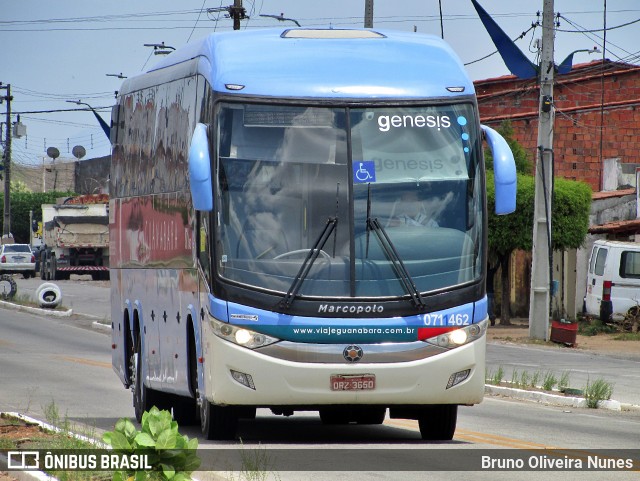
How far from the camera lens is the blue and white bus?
12.1 m

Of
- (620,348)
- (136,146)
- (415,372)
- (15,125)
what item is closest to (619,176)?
(620,348)

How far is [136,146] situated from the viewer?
16.6 m

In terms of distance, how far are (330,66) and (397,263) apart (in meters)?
2.00

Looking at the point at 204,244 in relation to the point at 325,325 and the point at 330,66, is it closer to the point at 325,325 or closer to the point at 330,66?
the point at 325,325

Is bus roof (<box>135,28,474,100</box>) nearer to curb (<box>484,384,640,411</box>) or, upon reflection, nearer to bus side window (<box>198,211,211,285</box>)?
bus side window (<box>198,211,211,285</box>)

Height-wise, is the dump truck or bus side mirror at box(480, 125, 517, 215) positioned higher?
bus side mirror at box(480, 125, 517, 215)

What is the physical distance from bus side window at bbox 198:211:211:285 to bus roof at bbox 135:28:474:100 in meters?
1.19

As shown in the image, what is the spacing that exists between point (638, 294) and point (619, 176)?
43.0 ft

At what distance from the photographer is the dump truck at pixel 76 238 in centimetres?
6594

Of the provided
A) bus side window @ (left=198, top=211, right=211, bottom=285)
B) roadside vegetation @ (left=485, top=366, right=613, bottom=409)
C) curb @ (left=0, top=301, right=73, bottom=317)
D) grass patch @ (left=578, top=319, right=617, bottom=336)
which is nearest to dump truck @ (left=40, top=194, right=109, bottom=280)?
curb @ (left=0, top=301, right=73, bottom=317)

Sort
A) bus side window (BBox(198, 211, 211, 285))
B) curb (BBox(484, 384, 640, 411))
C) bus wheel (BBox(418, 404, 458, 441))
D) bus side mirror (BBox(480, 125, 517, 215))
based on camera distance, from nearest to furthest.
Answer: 1. bus side window (BBox(198, 211, 211, 285))
2. bus side mirror (BBox(480, 125, 517, 215))
3. bus wheel (BBox(418, 404, 458, 441))
4. curb (BBox(484, 384, 640, 411))

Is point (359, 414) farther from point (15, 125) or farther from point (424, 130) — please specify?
point (15, 125)

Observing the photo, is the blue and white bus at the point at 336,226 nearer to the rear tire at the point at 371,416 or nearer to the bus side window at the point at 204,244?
the bus side window at the point at 204,244

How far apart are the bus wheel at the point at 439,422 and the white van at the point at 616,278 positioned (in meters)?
23.3
